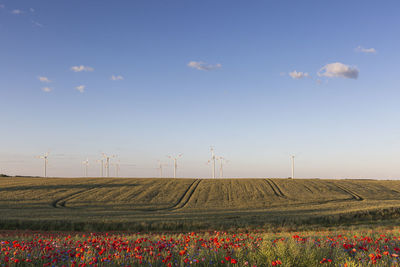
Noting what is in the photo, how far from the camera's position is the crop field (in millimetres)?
29828

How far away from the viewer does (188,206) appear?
49.3m

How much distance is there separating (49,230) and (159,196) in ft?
105

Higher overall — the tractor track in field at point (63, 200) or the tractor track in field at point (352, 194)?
the tractor track in field at point (63, 200)

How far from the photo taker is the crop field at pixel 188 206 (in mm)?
29828

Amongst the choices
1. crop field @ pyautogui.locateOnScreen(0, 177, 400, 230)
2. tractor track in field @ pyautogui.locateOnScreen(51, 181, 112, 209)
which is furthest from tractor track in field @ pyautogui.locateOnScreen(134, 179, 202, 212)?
tractor track in field @ pyautogui.locateOnScreen(51, 181, 112, 209)

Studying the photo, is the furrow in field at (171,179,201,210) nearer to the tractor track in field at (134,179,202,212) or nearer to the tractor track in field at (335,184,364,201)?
the tractor track in field at (134,179,202,212)

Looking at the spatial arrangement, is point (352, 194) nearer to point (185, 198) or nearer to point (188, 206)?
point (185, 198)

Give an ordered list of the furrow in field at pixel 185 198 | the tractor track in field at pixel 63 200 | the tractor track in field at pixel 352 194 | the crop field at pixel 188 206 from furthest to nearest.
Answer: the tractor track in field at pixel 352 194
the furrow in field at pixel 185 198
the tractor track in field at pixel 63 200
the crop field at pixel 188 206

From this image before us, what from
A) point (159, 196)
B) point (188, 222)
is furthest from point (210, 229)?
point (159, 196)

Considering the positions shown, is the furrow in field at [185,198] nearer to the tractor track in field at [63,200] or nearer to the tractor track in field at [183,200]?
the tractor track in field at [183,200]

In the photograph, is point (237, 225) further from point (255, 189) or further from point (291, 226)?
point (255, 189)

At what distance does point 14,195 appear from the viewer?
57.3 m

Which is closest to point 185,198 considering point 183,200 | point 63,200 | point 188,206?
point 183,200

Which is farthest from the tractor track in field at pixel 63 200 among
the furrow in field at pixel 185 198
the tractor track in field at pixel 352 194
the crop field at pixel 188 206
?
the tractor track in field at pixel 352 194
